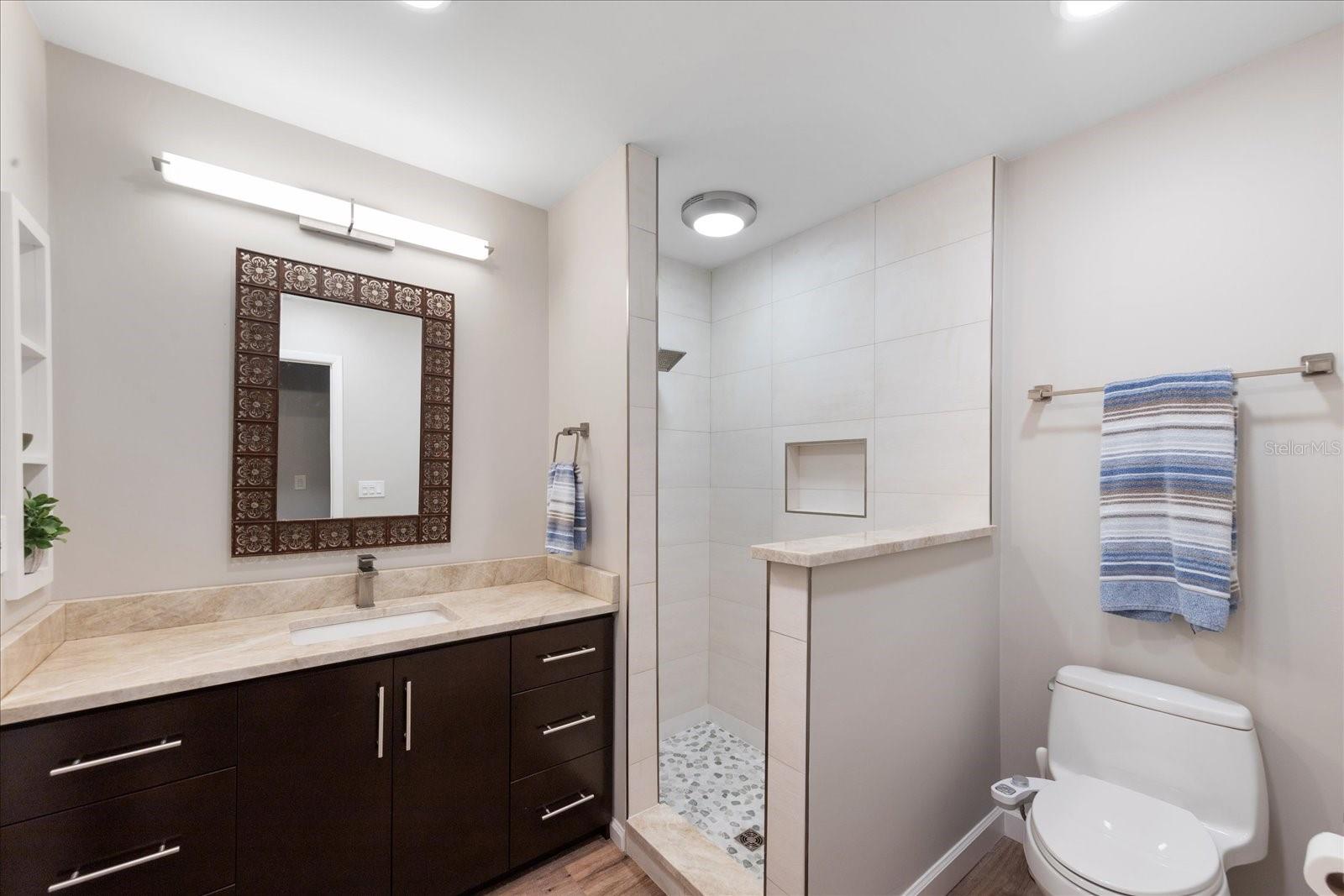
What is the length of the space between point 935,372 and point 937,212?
0.64m

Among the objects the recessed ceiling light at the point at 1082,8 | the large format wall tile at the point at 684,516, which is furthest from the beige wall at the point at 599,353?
the recessed ceiling light at the point at 1082,8

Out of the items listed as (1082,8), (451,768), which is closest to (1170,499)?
(1082,8)

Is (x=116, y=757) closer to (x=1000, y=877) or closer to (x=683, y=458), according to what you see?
(x=683, y=458)

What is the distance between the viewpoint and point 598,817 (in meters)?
2.01

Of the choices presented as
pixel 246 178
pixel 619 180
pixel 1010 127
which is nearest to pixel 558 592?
pixel 619 180

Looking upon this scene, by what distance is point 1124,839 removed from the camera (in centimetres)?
142

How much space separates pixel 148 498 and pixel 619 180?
5.96ft

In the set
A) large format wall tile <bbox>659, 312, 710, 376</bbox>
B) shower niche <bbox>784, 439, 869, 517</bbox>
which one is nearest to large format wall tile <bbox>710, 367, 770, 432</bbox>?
large format wall tile <bbox>659, 312, 710, 376</bbox>

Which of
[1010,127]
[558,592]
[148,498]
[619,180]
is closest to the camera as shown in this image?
[148,498]

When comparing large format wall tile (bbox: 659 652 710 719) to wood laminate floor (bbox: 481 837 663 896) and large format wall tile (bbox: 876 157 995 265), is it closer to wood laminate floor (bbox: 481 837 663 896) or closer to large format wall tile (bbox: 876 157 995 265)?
wood laminate floor (bbox: 481 837 663 896)

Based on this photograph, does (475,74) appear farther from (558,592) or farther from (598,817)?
(598,817)

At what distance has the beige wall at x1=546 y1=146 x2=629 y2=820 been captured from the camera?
2.03m

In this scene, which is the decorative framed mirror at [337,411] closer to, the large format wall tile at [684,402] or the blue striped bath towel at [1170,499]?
the large format wall tile at [684,402]

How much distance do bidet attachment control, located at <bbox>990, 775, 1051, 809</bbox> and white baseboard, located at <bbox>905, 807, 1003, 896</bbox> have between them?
294 millimetres
